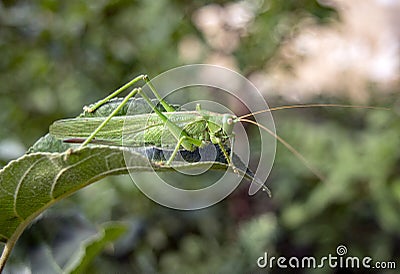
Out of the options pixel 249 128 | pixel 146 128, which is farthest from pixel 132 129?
pixel 249 128

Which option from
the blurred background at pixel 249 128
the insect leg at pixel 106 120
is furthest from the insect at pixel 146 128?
the blurred background at pixel 249 128

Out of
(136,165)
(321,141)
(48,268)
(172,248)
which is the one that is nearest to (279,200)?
(321,141)

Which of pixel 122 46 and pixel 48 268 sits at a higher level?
pixel 122 46

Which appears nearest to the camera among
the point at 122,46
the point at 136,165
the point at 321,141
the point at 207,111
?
the point at 136,165

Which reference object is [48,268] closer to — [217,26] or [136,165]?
[136,165]

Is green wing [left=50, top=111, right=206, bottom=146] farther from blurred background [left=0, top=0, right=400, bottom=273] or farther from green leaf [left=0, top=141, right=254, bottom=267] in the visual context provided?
blurred background [left=0, top=0, right=400, bottom=273]

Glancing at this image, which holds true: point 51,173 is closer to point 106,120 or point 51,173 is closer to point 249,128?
point 106,120

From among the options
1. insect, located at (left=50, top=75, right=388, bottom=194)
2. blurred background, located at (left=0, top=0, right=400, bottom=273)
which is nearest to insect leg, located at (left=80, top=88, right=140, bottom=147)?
insect, located at (left=50, top=75, right=388, bottom=194)

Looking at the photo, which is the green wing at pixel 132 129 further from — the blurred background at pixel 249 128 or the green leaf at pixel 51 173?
the blurred background at pixel 249 128
